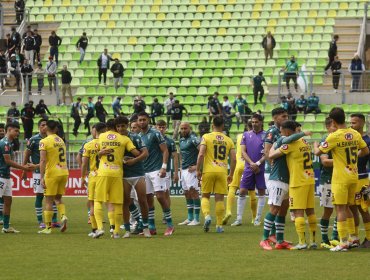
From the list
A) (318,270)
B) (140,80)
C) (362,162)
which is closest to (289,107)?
(140,80)

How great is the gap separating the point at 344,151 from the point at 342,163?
0.58 feet

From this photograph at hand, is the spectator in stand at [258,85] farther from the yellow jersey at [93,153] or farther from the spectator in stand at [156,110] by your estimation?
the yellow jersey at [93,153]

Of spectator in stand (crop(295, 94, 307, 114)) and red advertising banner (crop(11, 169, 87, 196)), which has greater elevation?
spectator in stand (crop(295, 94, 307, 114))

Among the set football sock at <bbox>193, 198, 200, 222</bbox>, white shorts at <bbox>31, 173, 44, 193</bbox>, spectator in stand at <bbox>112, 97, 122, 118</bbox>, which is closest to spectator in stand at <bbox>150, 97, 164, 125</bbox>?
spectator in stand at <bbox>112, 97, 122, 118</bbox>

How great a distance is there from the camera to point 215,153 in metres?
20.1

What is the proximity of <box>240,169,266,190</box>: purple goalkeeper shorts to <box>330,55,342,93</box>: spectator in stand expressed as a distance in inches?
703

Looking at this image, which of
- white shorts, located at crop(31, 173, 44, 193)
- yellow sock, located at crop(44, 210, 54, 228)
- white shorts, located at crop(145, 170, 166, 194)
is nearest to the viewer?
yellow sock, located at crop(44, 210, 54, 228)

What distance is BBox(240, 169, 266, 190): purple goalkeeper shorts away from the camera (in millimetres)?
22188

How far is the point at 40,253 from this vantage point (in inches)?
640

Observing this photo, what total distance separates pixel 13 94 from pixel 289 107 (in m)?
11.9

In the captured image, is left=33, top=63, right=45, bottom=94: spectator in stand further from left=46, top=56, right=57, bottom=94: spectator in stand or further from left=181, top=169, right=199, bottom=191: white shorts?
left=181, top=169, right=199, bottom=191: white shorts

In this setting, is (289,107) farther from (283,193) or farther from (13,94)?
(283,193)

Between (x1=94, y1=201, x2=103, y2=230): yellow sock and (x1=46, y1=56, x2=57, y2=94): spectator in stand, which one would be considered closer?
(x1=94, y1=201, x2=103, y2=230): yellow sock

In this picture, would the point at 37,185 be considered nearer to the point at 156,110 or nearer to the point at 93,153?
the point at 93,153
